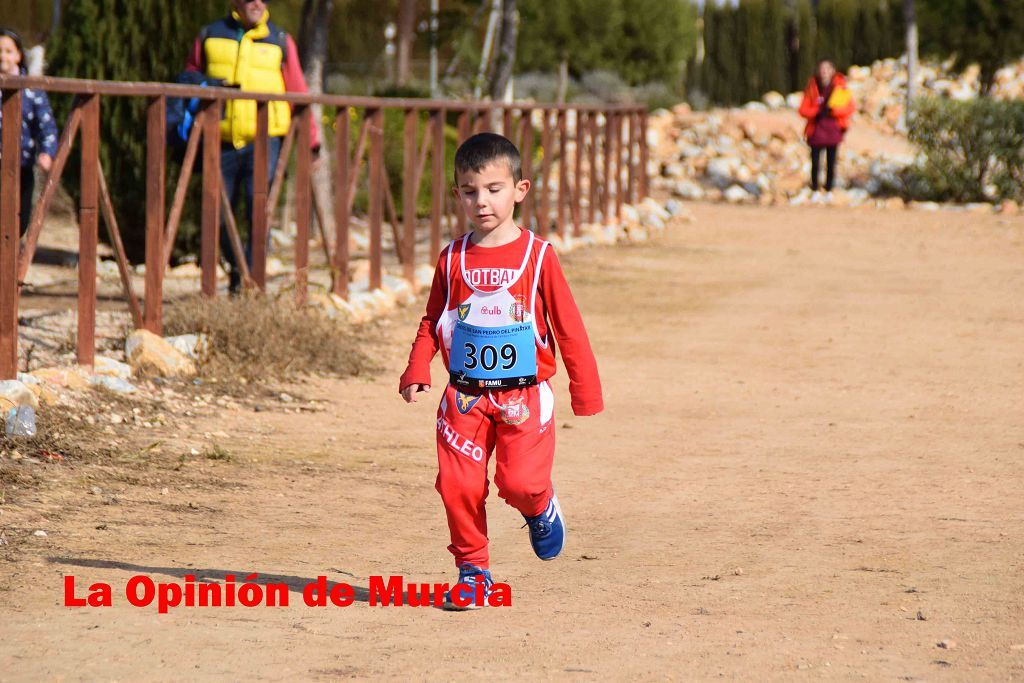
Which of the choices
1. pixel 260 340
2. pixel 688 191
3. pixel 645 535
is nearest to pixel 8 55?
pixel 260 340

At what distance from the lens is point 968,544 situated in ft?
15.5

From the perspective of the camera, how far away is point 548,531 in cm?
418

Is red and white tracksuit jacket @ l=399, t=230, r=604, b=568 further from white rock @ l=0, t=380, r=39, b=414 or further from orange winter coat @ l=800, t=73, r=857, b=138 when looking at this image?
orange winter coat @ l=800, t=73, r=857, b=138

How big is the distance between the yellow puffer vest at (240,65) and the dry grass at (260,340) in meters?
0.99

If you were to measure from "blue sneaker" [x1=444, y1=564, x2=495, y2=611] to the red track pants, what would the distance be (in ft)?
0.07

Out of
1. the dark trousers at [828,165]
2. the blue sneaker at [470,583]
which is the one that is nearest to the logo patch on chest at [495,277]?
the blue sneaker at [470,583]

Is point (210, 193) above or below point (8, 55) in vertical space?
below

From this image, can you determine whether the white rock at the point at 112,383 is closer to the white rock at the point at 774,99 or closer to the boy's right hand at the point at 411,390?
the boy's right hand at the point at 411,390

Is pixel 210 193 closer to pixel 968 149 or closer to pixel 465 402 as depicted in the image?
pixel 465 402

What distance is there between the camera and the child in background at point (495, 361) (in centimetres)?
400

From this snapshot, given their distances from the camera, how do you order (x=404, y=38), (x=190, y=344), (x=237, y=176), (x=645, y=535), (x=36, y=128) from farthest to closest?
(x=404, y=38)
(x=237, y=176)
(x=36, y=128)
(x=190, y=344)
(x=645, y=535)

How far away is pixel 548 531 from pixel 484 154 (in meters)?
1.00

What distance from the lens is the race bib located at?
4008mm

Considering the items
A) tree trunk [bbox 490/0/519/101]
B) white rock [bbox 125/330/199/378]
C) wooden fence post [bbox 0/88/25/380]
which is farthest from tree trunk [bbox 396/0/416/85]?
wooden fence post [bbox 0/88/25/380]
